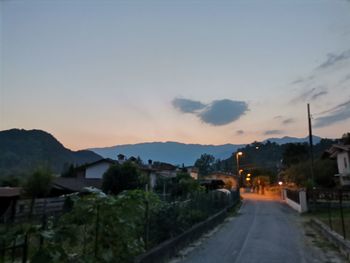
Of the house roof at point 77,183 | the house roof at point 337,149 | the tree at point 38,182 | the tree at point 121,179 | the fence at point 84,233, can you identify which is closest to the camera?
the fence at point 84,233

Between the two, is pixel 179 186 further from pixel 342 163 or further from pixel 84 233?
pixel 84 233

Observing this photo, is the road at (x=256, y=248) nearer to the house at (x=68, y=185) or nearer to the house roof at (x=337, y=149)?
the house at (x=68, y=185)

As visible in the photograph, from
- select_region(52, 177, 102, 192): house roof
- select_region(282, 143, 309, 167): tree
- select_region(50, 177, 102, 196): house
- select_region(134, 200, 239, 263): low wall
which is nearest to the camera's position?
select_region(134, 200, 239, 263): low wall

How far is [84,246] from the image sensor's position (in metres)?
6.31

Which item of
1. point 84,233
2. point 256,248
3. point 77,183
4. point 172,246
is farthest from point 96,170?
point 84,233

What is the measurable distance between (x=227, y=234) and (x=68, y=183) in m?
27.3

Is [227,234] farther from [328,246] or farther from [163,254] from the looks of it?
[163,254]

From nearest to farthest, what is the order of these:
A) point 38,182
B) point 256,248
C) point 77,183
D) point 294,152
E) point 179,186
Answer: point 256,248, point 38,182, point 179,186, point 77,183, point 294,152

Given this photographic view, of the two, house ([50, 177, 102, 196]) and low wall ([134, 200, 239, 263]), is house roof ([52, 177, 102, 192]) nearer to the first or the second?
house ([50, 177, 102, 196])

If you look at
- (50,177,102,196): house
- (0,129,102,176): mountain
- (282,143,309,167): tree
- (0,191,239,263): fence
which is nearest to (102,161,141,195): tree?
(50,177,102,196): house

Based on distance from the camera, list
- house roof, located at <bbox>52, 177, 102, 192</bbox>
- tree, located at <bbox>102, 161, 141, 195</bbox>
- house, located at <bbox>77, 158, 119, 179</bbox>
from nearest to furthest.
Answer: tree, located at <bbox>102, 161, 141, 195</bbox>
house roof, located at <bbox>52, 177, 102, 192</bbox>
house, located at <bbox>77, 158, 119, 179</bbox>

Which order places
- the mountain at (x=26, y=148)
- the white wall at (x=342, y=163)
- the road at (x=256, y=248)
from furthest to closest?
the mountain at (x=26, y=148), the white wall at (x=342, y=163), the road at (x=256, y=248)

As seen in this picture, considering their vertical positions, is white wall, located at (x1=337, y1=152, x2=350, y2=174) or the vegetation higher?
white wall, located at (x1=337, y1=152, x2=350, y2=174)

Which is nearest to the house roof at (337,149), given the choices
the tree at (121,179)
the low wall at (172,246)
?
the tree at (121,179)
